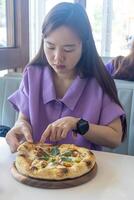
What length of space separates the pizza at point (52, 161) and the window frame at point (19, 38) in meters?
1.33

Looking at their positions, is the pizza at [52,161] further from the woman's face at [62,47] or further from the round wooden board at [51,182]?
the woman's face at [62,47]

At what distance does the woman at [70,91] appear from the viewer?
979mm

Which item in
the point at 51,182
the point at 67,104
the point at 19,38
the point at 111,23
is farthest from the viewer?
the point at 111,23

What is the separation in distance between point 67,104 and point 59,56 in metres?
0.19

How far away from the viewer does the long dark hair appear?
997 mm

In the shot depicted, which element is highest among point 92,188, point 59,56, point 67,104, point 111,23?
point 111,23

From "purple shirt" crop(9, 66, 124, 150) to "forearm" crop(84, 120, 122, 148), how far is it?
44 mm

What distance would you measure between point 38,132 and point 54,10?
44 centimetres

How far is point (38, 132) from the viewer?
44.3 inches

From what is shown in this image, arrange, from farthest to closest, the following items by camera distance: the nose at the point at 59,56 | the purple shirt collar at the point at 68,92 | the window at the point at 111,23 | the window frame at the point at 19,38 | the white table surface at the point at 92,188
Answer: the window at the point at 111,23
the window frame at the point at 19,38
the purple shirt collar at the point at 68,92
the nose at the point at 59,56
the white table surface at the point at 92,188

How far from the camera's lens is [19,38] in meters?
2.27

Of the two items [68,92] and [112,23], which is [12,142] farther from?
[112,23]

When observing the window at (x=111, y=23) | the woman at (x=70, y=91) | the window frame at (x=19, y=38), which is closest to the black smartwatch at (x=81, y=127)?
the woman at (x=70, y=91)

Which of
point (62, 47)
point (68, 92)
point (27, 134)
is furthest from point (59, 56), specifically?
point (27, 134)
